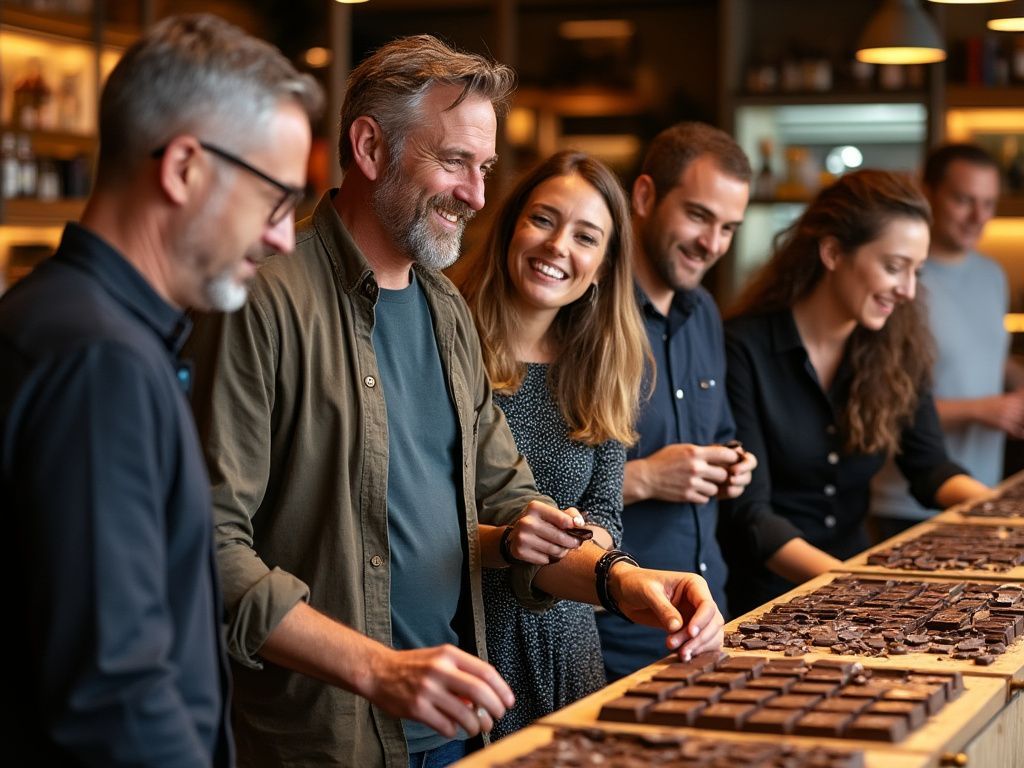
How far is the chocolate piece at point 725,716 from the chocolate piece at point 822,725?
2.8 inches

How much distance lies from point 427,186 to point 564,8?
6.15m

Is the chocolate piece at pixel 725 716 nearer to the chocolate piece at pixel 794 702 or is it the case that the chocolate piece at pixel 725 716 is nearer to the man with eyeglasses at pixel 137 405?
the chocolate piece at pixel 794 702

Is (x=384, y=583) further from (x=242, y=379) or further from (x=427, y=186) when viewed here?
(x=427, y=186)

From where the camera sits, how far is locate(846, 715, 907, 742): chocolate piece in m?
1.82

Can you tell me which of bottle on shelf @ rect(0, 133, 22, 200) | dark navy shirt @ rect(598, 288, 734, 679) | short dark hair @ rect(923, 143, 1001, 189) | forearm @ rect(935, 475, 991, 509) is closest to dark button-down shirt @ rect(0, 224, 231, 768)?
dark navy shirt @ rect(598, 288, 734, 679)

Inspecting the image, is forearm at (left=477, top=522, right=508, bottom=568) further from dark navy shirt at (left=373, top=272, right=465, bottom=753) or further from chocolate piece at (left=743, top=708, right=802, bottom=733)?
chocolate piece at (left=743, top=708, right=802, bottom=733)

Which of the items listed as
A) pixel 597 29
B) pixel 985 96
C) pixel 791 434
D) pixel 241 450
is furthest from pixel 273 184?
pixel 597 29

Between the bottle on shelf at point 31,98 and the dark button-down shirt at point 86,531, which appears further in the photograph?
the bottle on shelf at point 31,98

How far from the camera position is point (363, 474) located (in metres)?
2.29

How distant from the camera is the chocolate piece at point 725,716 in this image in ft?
6.14

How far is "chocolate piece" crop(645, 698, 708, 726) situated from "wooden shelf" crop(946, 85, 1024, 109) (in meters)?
5.95

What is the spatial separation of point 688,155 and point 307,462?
1.68 meters

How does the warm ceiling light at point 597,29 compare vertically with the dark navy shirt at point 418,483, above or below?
above

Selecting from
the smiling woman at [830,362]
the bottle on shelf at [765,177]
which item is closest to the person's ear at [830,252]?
the smiling woman at [830,362]
